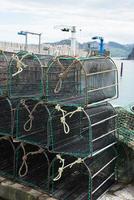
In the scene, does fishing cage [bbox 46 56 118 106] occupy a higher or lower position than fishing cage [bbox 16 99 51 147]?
higher

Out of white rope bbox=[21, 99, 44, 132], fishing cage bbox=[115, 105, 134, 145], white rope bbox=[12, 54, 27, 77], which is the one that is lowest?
fishing cage bbox=[115, 105, 134, 145]

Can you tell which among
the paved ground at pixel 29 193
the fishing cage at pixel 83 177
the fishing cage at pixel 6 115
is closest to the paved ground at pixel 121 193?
the paved ground at pixel 29 193

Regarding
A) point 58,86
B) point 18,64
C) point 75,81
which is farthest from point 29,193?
point 18,64

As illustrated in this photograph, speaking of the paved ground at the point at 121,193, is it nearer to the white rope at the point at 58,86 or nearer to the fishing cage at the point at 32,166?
the fishing cage at the point at 32,166

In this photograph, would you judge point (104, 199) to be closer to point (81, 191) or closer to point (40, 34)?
point (81, 191)

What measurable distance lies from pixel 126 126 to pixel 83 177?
1.46 m

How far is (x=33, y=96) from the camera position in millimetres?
6121

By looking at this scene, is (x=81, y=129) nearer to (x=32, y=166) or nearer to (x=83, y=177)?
(x=83, y=177)

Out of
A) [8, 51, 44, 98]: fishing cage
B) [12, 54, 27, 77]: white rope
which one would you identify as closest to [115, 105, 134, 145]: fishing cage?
[8, 51, 44, 98]: fishing cage

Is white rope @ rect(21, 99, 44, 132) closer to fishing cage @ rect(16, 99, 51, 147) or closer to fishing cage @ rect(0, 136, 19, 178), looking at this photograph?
fishing cage @ rect(16, 99, 51, 147)

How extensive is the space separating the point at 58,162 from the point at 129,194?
1299 millimetres

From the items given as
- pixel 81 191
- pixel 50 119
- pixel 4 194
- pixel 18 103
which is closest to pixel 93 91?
pixel 50 119

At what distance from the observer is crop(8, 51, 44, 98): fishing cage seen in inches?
245

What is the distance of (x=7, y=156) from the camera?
7047 mm
